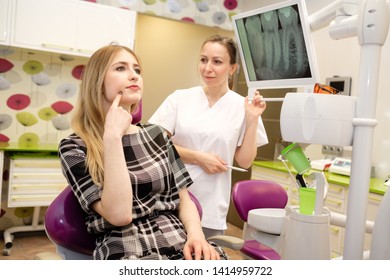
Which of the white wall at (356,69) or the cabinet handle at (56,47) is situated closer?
the white wall at (356,69)

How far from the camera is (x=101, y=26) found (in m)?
3.58

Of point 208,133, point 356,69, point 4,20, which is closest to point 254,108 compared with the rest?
point 208,133

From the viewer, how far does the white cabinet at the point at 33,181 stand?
3102mm

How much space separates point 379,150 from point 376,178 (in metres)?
0.23

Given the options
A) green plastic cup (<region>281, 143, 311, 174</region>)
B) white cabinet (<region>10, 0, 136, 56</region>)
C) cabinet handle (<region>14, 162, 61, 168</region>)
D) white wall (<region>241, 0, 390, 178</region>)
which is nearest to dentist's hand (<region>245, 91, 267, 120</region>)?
green plastic cup (<region>281, 143, 311, 174</region>)

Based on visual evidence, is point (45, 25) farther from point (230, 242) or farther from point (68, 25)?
point (230, 242)

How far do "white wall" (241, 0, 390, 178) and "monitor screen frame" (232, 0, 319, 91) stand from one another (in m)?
1.74

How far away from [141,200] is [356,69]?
2.80 metres

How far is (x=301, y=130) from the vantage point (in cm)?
84

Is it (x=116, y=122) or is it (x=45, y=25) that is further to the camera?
(x=45, y=25)

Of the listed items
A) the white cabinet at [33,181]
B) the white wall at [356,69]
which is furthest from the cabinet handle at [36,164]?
the white wall at [356,69]

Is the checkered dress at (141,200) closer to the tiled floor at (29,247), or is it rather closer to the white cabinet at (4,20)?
the tiled floor at (29,247)

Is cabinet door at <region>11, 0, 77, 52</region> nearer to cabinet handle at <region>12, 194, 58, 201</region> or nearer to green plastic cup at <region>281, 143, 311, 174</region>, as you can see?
cabinet handle at <region>12, 194, 58, 201</region>

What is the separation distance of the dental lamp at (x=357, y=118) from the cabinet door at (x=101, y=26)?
299 centimetres
